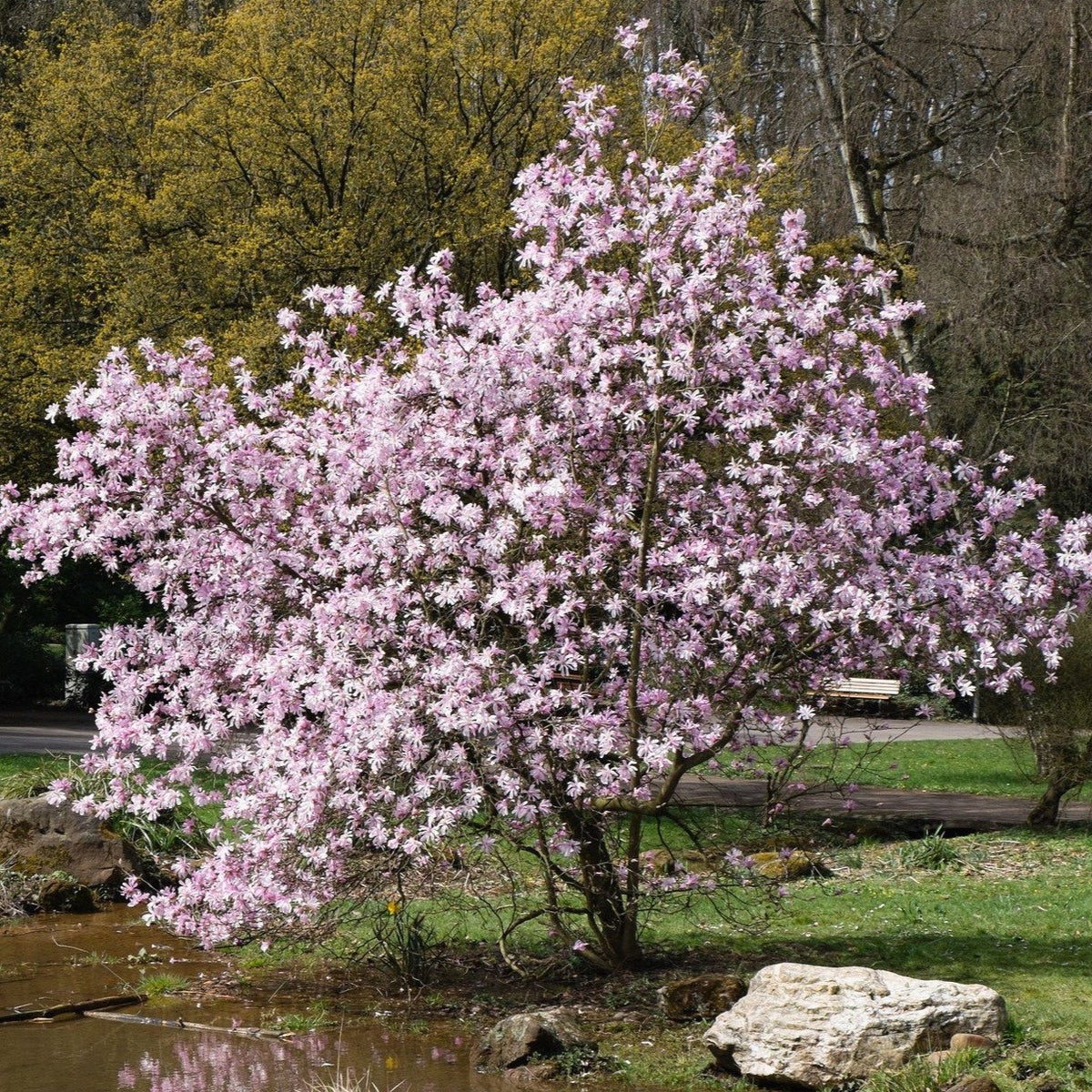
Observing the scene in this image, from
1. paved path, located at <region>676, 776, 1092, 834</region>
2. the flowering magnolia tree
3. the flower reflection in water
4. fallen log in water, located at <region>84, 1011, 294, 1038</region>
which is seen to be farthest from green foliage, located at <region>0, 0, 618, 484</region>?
the flower reflection in water

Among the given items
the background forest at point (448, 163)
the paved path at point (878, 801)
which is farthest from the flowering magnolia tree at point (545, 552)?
the background forest at point (448, 163)

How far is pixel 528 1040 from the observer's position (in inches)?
267

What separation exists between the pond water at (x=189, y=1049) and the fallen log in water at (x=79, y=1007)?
59 millimetres

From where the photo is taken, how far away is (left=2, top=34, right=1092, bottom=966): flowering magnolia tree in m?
7.05

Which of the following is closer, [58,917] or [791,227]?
[791,227]

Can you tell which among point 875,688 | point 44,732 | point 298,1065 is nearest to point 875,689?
point 875,688

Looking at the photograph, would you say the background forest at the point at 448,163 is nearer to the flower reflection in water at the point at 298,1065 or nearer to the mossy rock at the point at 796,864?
the mossy rock at the point at 796,864

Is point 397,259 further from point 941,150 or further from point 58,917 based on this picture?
point 941,150

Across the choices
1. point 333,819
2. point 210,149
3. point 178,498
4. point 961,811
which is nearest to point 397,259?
point 210,149

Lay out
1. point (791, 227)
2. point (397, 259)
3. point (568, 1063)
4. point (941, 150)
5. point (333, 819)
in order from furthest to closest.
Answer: point (941, 150) < point (397, 259) < point (791, 227) < point (333, 819) < point (568, 1063)

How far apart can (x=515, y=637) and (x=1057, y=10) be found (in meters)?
18.3

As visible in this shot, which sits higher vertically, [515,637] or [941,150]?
[941,150]

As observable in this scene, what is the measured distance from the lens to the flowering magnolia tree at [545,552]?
7055mm

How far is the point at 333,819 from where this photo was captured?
725 centimetres
